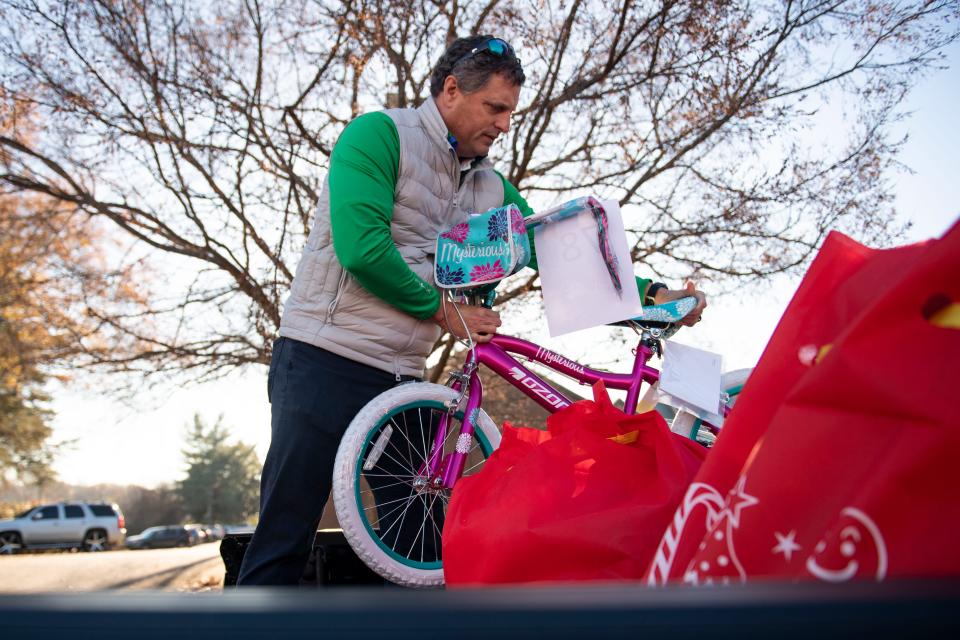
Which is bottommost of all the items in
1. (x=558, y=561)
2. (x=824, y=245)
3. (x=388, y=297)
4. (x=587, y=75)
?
(x=558, y=561)

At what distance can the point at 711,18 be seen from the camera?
A: 6020 mm

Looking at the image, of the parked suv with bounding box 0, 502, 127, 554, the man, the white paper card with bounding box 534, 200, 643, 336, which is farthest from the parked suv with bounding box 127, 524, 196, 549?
the white paper card with bounding box 534, 200, 643, 336

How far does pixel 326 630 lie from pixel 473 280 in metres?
2.00

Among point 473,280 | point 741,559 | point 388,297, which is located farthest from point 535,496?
point 473,280

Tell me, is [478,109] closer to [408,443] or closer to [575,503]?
[408,443]

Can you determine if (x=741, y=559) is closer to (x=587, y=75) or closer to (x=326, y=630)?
(x=326, y=630)

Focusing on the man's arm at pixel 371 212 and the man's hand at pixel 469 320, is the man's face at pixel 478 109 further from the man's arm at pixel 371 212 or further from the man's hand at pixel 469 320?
the man's hand at pixel 469 320

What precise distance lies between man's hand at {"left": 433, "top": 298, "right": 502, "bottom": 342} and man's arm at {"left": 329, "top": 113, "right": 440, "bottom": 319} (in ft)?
0.52

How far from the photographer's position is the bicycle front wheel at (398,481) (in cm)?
221

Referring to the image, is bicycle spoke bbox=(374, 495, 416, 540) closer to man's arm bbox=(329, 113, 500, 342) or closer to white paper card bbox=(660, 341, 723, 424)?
man's arm bbox=(329, 113, 500, 342)

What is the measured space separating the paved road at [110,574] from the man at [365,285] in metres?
8.00

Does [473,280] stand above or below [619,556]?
above

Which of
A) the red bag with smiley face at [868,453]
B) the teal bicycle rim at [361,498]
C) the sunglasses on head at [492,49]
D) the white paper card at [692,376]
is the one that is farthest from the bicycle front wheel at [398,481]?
the red bag with smiley face at [868,453]

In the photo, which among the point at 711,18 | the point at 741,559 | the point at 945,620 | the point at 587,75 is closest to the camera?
the point at 945,620
